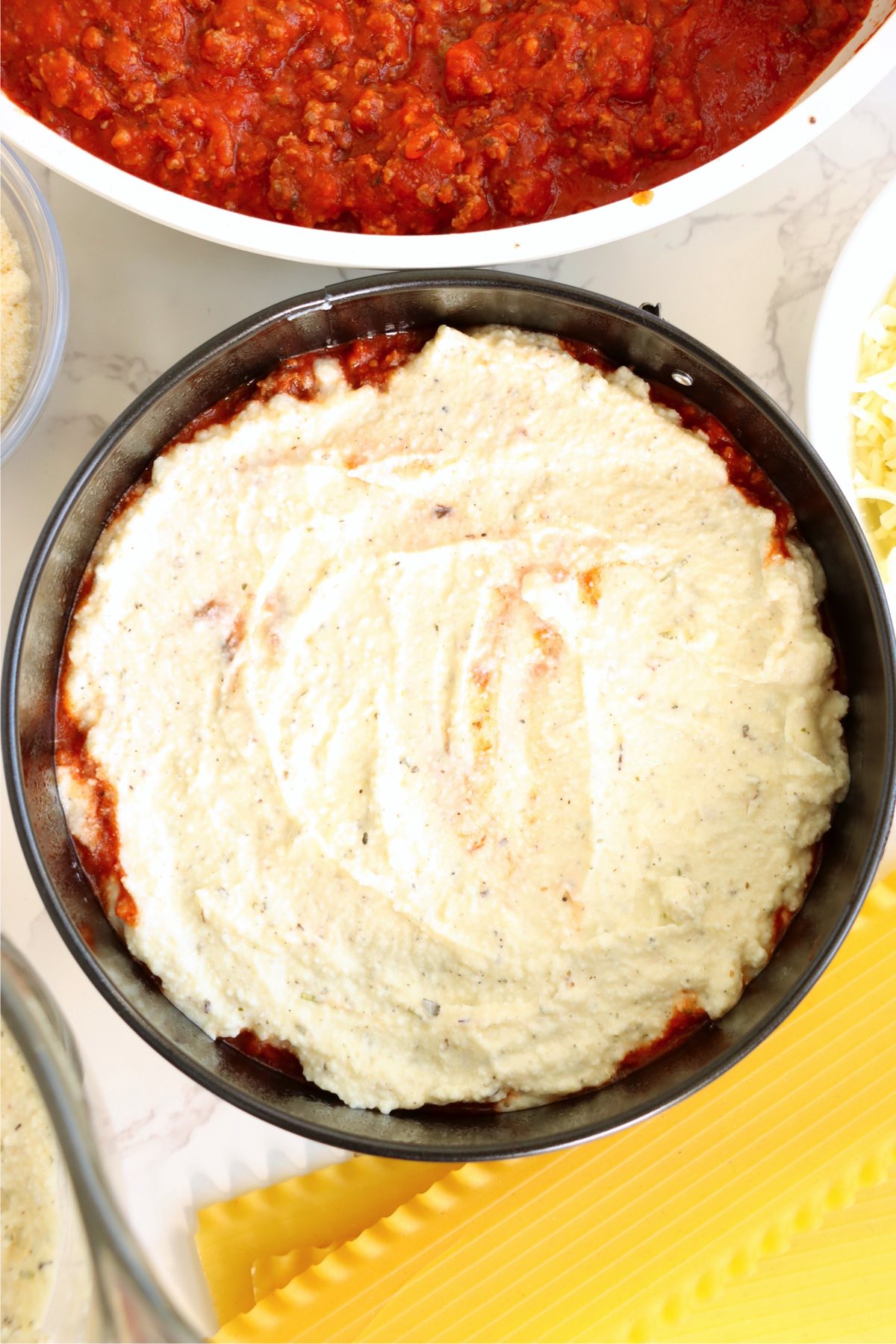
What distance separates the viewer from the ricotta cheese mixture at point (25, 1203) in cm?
222

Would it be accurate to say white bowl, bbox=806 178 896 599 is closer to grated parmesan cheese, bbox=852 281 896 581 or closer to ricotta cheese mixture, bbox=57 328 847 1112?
grated parmesan cheese, bbox=852 281 896 581

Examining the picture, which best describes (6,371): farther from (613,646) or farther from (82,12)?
(613,646)

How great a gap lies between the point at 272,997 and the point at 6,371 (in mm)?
1239

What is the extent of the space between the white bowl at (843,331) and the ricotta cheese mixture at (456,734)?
26 cm

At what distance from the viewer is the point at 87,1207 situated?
228 cm

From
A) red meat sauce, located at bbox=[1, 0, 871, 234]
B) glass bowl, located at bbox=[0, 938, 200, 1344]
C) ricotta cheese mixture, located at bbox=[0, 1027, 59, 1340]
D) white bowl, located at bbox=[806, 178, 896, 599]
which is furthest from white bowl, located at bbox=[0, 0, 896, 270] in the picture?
ricotta cheese mixture, located at bbox=[0, 1027, 59, 1340]

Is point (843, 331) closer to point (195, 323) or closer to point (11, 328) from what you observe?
point (195, 323)

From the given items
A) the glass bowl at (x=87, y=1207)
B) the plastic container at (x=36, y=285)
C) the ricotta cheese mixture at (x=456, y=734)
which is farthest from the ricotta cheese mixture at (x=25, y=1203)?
the plastic container at (x=36, y=285)

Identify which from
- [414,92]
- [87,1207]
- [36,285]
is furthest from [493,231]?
[87,1207]

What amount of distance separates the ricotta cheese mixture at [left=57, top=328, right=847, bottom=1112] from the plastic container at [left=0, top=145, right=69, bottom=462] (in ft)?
1.39

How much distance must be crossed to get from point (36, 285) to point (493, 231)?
89 cm

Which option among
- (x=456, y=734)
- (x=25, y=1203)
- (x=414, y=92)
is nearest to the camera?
(x=456, y=734)

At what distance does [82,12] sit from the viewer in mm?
2016

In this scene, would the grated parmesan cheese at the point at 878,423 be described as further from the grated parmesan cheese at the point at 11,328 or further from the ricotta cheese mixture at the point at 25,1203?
the ricotta cheese mixture at the point at 25,1203
